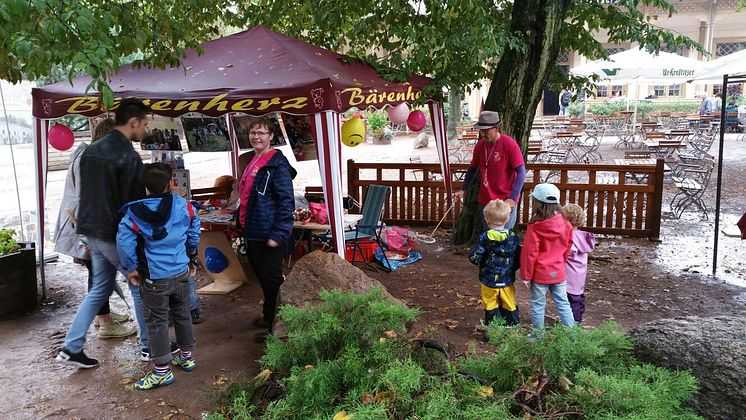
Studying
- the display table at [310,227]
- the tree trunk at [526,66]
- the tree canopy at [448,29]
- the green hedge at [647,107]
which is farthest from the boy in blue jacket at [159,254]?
the green hedge at [647,107]

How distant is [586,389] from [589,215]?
7.29 meters

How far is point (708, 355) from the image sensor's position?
186 cm

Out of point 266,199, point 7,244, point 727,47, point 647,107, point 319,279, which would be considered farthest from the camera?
point 727,47

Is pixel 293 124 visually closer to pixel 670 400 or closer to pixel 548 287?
pixel 548 287

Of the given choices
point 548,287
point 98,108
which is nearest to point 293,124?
point 98,108

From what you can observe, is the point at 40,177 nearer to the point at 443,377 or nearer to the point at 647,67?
the point at 443,377

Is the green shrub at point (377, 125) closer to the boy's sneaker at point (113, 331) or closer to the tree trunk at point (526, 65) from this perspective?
the tree trunk at point (526, 65)

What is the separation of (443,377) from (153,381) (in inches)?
108

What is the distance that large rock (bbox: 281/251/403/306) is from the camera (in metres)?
3.79

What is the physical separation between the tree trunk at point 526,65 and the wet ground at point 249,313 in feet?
6.07

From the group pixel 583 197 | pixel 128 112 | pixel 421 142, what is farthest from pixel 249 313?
pixel 421 142

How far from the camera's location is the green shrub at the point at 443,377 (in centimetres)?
153

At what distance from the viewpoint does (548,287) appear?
4.25 metres

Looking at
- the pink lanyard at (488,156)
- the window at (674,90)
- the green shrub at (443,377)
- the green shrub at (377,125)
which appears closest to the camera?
the green shrub at (443,377)
